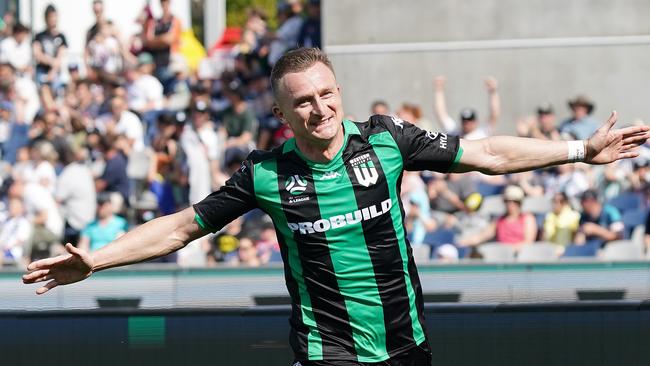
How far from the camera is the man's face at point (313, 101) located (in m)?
4.63

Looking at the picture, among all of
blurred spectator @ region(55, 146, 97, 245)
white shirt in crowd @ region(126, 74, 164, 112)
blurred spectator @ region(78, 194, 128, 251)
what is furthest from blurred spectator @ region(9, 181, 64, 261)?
white shirt in crowd @ region(126, 74, 164, 112)

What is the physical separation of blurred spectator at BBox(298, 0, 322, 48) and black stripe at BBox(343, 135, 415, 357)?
11.2 metres

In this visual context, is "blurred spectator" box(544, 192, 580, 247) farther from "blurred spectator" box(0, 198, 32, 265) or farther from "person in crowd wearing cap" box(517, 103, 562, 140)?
"blurred spectator" box(0, 198, 32, 265)

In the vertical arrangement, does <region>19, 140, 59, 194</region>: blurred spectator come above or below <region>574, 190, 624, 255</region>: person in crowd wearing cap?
above

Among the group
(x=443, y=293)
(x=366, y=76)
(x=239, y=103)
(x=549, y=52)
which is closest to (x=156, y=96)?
(x=239, y=103)

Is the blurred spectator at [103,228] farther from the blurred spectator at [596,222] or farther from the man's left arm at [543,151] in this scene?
the man's left arm at [543,151]

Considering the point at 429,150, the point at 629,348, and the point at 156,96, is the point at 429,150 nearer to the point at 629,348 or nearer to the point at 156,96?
the point at 629,348

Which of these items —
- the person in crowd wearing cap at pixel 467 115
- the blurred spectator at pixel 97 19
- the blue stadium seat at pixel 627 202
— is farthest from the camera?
the blurred spectator at pixel 97 19

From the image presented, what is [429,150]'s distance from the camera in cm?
484

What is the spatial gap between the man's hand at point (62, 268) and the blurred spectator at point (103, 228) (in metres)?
7.95

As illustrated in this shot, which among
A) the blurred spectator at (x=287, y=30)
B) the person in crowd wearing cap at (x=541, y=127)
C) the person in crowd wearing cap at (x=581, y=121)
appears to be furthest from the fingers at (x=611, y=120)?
the blurred spectator at (x=287, y=30)

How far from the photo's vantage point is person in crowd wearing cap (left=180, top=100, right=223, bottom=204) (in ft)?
44.8

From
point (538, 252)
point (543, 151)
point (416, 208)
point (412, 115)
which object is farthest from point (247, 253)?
point (543, 151)

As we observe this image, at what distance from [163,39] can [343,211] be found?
12928 mm
